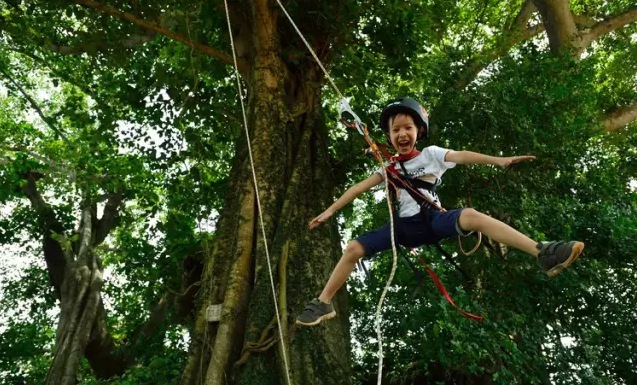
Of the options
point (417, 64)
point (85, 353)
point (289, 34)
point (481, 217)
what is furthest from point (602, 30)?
point (85, 353)

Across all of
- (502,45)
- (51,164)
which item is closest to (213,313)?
(502,45)

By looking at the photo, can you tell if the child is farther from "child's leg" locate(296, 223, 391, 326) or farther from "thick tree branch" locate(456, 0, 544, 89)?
"thick tree branch" locate(456, 0, 544, 89)

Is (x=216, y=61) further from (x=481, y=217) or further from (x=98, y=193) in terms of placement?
(x=481, y=217)

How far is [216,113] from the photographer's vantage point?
6.98m

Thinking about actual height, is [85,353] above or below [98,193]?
below

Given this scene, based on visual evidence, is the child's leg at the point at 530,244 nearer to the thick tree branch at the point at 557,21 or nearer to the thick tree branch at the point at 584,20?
the thick tree branch at the point at 557,21

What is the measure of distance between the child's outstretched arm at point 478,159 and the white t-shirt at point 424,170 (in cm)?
4

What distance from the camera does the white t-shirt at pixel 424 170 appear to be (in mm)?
2670

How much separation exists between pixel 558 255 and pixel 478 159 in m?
0.57

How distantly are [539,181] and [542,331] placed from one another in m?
1.46

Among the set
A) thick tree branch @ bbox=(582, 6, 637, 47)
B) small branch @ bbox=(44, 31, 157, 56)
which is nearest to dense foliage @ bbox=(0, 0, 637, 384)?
small branch @ bbox=(44, 31, 157, 56)

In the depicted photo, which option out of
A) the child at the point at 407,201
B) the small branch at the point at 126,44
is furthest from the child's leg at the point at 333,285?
the small branch at the point at 126,44

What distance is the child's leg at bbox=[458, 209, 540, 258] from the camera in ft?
7.31

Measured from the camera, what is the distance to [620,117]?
8.50 meters
